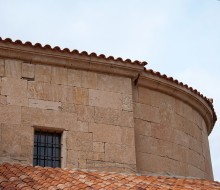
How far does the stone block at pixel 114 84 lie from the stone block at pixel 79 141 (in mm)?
1187

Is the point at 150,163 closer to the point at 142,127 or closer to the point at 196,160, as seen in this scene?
the point at 142,127

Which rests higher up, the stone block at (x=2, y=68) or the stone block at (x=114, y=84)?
the stone block at (x=2, y=68)

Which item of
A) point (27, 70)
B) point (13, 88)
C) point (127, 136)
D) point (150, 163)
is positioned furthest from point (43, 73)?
point (150, 163)

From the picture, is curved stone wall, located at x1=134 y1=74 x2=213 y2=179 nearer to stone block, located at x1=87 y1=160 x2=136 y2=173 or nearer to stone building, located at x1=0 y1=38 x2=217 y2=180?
stone building, located at x1=0 y1=38 x2=217 y2=180

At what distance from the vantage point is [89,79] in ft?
40.5

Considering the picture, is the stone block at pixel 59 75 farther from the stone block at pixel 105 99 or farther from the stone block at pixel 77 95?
the stone block at pixel 105 99

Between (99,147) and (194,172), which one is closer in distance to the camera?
(99,147)

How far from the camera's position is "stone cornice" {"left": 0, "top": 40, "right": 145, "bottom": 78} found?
11.8 meters

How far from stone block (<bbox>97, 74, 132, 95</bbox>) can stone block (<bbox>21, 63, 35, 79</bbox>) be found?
4.75 feet

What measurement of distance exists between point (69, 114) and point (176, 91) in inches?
115

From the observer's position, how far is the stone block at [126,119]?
12156 mm

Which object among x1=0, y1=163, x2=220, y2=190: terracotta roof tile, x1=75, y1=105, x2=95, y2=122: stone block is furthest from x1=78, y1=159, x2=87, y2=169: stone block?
x1=75, y1=105, x2=95, y2=122: stone block

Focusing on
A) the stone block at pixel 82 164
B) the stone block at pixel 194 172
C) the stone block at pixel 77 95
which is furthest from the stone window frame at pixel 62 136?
the stone block at pixel 194 172

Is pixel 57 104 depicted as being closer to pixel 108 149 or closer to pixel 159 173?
pixel 108 149
